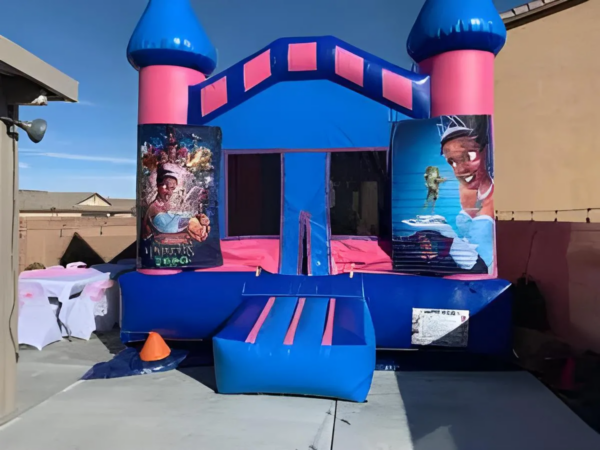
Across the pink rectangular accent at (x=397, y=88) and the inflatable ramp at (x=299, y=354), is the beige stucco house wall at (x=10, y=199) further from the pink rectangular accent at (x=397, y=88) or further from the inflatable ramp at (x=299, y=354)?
the pink rectangular accent at (x=397, y=88)

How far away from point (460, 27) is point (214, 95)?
2.32 meters

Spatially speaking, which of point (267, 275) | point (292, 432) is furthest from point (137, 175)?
point (292, 432)

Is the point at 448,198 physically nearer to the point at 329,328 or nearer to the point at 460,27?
the point at 460,27

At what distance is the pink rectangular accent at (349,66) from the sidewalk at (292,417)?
2698 millimetres

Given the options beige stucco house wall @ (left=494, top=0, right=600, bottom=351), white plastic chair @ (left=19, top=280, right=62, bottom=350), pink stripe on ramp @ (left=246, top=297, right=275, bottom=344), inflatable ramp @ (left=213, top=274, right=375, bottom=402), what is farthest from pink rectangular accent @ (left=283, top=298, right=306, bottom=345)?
beige stucco house wall @ (left=494, top=0, right=600, bottom=351)

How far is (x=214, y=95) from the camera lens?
16.0 ft

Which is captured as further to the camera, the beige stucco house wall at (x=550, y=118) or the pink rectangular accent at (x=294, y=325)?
the beige stucco house wall at (x=550, y=118)

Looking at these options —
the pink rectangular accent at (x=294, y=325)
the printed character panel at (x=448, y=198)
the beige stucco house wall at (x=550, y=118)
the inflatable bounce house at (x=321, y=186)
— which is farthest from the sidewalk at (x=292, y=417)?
the beige stucco house wall at (x=550, y=118)

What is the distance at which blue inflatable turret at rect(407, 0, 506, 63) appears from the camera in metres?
4.36

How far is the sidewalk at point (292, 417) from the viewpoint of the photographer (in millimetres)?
3029

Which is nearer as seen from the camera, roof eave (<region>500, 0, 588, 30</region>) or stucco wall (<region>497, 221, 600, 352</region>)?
stucco wall (<region>497, 221, 600, 352</region>)

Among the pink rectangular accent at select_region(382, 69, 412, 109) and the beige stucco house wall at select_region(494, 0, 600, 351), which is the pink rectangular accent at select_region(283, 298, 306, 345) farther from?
the beige stucco house wall at select_region(494, 0, 600, 351)

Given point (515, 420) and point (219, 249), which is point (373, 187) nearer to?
point (219, 249)

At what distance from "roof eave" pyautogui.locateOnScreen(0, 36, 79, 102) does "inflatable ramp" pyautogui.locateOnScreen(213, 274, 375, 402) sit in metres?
2.09
